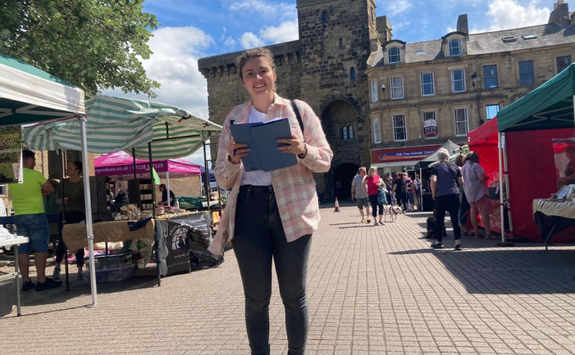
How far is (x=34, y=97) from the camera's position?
16.3ft

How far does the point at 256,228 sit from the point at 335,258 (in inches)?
240

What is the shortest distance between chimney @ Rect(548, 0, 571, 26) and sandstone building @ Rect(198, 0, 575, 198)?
74mm

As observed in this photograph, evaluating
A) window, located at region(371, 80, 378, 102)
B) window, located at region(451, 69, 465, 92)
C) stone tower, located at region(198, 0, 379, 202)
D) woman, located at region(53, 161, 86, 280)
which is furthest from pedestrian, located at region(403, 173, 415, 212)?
woman, located at region(53, 161, 86, 280)

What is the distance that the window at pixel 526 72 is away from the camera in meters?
33.4

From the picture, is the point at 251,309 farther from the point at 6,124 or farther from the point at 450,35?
the point at 450,35

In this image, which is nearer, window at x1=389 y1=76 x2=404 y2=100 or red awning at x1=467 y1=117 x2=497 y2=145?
red awning at x1=467 y1=117 x2=497 y2=145

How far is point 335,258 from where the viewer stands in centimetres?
852

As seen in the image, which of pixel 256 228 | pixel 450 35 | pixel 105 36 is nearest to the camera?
pixel 256 228

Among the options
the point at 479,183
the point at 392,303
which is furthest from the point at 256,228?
the point at 479,183

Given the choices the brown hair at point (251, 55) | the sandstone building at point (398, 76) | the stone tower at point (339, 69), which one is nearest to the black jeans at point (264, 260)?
the brown hair at point (251, 55)

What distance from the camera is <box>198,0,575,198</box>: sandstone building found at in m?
33.7

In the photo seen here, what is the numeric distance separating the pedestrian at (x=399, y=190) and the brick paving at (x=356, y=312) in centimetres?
1408

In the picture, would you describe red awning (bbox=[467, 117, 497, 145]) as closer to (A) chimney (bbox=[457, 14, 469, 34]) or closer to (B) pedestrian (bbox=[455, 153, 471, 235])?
(B) pedestrian (bbox=[455, 153, 471, 235])

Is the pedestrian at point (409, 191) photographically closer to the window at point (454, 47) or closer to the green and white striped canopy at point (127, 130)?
the green and white striped canopy at point (127, 130)
